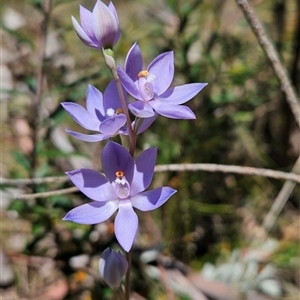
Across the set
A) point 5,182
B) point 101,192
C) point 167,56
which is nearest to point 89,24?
point 167,56

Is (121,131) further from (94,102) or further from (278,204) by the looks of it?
(278,204)

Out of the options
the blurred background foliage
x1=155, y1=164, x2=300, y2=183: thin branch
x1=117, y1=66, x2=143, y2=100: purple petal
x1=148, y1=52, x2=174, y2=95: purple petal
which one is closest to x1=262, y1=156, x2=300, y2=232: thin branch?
the blurred background foliage

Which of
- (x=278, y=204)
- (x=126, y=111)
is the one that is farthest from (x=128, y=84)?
(x=278, y=204)

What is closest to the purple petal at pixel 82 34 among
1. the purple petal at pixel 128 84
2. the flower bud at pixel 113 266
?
the purple petal at pixel 128 84

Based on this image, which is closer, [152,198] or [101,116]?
[152,198]

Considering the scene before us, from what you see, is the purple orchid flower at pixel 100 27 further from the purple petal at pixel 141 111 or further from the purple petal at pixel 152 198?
the purple petal at pixel 152 198

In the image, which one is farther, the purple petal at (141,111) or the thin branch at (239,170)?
the thin branch at (239,170)
